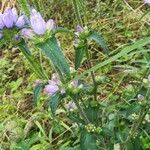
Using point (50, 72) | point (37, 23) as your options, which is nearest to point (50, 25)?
point (37, 23)

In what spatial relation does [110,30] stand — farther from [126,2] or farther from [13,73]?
[13,73]

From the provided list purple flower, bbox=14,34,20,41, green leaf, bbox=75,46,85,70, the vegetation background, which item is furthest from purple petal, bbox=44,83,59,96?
the vegetation background

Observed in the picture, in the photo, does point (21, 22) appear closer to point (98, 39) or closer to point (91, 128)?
point (98, 39)

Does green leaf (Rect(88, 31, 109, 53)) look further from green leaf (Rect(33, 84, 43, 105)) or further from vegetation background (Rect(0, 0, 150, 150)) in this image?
vegetation background (Rect(0, 0, 150, 150))

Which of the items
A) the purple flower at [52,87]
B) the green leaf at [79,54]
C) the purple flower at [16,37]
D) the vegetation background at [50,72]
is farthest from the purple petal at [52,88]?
the vegetation background at [50,72]

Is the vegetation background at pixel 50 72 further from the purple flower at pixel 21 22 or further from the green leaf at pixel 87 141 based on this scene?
the purple flower at pixel 21 22

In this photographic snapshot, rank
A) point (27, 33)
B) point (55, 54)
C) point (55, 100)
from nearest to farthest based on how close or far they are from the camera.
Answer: point (55, 54) → point (27, 33) → point (55, 100)
